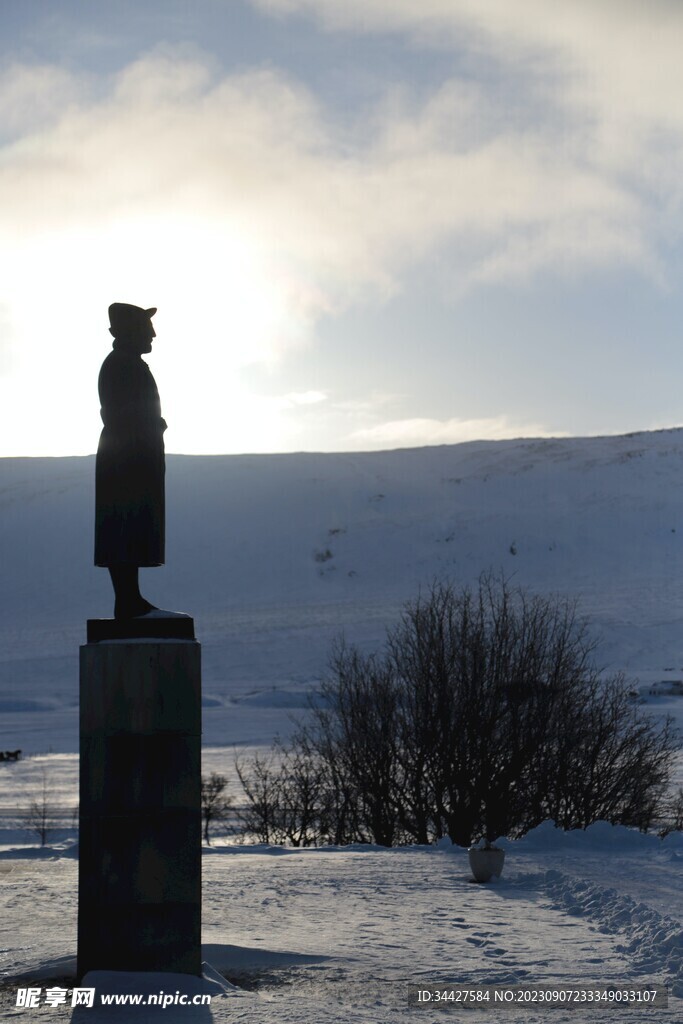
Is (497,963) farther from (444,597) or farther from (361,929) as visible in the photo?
(444,597)

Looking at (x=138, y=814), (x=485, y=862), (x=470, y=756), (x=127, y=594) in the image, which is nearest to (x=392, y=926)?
(x=485, y=862)

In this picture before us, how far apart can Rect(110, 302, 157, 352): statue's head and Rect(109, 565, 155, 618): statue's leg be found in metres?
1.71

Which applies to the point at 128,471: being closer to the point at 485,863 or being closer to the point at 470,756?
the point at 485,863

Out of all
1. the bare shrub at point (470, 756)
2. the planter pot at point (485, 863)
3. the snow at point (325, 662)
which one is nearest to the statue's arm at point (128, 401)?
the snow at point (325, 662)

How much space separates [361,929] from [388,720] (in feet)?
43.4

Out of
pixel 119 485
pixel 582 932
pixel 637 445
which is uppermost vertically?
pixel 637 445

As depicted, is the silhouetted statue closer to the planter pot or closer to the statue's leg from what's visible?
the statue's leg

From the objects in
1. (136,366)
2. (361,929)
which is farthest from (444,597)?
(136,366)

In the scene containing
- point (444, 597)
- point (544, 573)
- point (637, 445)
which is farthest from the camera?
point (637, 445)

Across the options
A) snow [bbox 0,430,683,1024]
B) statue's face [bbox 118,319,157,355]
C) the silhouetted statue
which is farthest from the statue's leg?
snow [bbox 0,430,683,1024]

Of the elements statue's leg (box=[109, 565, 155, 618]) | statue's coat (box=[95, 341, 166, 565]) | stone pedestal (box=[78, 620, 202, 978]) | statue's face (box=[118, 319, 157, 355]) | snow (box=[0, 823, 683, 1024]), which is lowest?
snow (box=[0, 823, 683, 1024])

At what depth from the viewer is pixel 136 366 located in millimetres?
9016

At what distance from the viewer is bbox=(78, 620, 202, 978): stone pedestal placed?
8.18 metres

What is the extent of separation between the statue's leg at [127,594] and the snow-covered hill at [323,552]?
27.2m
